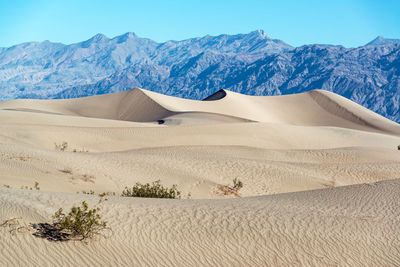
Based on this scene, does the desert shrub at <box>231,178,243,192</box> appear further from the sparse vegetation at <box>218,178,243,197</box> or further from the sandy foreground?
the sandy foreground

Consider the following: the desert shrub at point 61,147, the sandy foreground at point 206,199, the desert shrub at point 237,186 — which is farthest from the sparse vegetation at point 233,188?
the desert shrub at point 61,147

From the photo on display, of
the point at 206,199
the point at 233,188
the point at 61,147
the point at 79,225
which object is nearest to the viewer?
the point at 79,225

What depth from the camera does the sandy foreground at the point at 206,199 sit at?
22.4ft

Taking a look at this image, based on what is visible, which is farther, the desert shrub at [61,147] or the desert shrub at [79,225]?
the desert shrub at [61,147]

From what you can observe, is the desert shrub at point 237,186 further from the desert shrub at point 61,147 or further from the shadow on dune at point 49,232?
the desert shrub at point 61,147

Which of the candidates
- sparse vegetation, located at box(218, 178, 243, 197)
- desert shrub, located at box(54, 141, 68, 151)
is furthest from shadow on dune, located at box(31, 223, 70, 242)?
desert shrub, located at box(54, 141, 68, 151)

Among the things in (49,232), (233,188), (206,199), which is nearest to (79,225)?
(49,232)

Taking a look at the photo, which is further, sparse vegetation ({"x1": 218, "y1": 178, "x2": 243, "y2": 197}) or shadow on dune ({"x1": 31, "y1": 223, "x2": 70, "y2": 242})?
sparse vegetation ({"x1": 218, "y1": 178, "x2": 243, "y2": 197})

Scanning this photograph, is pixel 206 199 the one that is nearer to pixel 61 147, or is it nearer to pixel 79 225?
pixel 79 225

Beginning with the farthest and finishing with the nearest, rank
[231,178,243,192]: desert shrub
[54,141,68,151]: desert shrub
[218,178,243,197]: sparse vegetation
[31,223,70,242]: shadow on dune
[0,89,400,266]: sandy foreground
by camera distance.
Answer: [54,141,68,151]: desert shrub < [231,178,243,192]: desert shrub < [218,178,243,197]: sparse vegetation < [0,89,400,266]: sandy foreground < [31,223,70,242]: shadow on dune

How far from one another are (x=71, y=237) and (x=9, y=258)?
99cm

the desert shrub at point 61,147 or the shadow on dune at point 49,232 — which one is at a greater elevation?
the shadow on dune at point 49,232

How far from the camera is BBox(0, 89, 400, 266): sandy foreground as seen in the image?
6.82 m

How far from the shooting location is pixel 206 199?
1105 centimetres
